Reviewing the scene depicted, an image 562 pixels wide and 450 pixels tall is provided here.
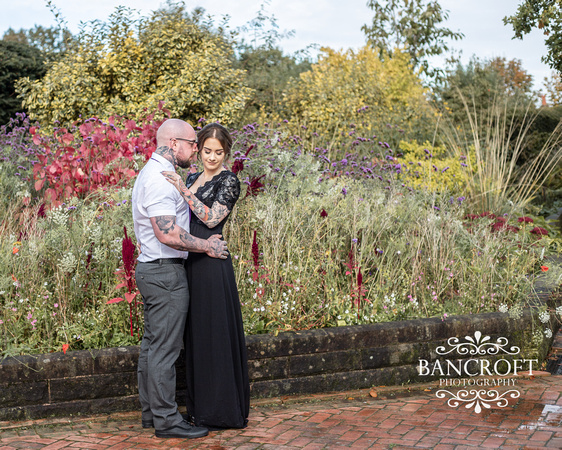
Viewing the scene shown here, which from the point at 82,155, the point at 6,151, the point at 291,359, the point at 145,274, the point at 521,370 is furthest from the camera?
the point at 6,151

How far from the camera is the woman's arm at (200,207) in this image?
3934 millimetres

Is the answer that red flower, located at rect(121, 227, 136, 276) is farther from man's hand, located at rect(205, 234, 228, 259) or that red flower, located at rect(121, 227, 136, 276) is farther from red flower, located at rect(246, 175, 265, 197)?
red flower, located at rect(246, 175, 265, 197)

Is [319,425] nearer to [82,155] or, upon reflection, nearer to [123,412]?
[123,412]

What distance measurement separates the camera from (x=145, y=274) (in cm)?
403

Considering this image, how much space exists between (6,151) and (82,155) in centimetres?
200

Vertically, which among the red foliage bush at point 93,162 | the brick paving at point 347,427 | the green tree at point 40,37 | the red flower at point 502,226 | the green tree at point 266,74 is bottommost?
the brick paving at point 347,427

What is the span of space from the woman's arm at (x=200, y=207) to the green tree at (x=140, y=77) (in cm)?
634

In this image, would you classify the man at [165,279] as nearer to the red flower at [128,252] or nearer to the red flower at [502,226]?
the red flower at [128,252]

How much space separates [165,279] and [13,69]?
39.8ft

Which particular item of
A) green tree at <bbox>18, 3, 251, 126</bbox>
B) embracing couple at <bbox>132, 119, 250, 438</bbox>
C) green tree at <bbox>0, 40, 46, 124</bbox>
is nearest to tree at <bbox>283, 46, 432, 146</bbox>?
green tree at <bbox>18, 3, 251, 126</bbox>

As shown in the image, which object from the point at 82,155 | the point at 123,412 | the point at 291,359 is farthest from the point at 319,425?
the point at 82,155

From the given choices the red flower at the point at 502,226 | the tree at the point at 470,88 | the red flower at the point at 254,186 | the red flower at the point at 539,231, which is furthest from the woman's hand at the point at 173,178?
the tree at the point at 470,88

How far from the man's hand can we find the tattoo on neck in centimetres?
53

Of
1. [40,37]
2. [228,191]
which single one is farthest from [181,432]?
[40,37]
